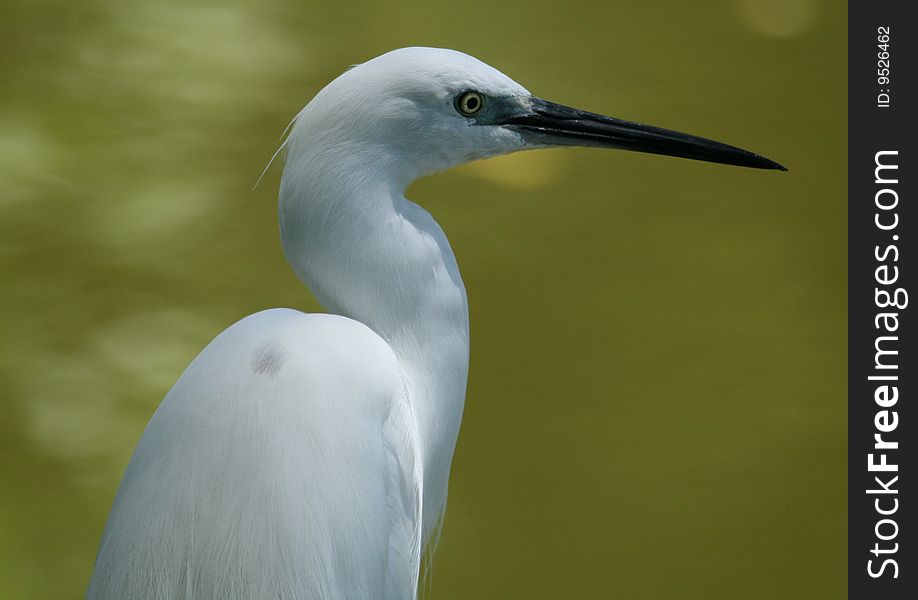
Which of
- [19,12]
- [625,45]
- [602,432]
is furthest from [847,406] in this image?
[19,12]

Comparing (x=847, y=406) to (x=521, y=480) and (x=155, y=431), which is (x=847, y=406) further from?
(x=155, y=431)

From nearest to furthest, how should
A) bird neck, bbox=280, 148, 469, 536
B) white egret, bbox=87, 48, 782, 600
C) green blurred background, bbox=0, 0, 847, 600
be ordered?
white egret, bbox=87, 48, 782, 600 < bird neck, bbox=280, 148, 469, 536 < green blurred background, bbox=0, 0, 847, 600

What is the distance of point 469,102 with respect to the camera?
136 cm

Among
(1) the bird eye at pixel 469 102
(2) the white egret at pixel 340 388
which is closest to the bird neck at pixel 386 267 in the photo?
(2) the white egret at pixel 340 388

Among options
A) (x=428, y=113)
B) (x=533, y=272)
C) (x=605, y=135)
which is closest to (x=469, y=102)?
(x=428, y=113)

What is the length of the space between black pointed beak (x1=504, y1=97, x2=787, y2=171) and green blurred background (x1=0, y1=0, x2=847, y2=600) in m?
1.16

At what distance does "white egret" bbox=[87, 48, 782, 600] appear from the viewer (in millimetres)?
1206

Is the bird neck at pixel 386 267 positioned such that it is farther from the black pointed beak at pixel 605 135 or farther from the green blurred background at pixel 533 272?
the green blurred background at pixel 533 272

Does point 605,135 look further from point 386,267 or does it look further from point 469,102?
point 386,267

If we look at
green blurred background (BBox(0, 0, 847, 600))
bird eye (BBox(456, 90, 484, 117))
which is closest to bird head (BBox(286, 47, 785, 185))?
bird eye (BBox(456, 90, 484, 117))

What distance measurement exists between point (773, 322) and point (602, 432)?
491 mm

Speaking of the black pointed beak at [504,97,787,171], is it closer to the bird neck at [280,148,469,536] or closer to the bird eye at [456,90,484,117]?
the bird eye at [456,90,484,117]

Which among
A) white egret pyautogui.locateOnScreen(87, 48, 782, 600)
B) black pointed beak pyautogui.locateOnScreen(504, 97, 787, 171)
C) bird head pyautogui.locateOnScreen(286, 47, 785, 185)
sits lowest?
white egret pyautogui.locateOnScreen(87, 48, 782, 600)

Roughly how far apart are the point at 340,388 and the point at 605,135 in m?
0.47
